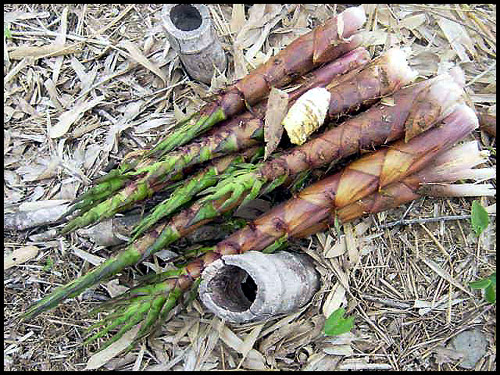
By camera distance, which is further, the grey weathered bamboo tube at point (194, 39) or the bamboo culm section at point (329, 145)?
the grey weathered bamboo tube at point (194, 39)

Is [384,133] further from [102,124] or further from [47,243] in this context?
[47,243]

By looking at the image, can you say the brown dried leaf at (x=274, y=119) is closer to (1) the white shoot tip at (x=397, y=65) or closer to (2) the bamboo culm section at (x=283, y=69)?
(2) the bamboo culm section at (x=283, y=69)

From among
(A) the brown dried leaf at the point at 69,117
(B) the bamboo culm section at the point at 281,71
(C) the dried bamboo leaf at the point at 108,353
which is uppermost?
(A) the brown dried leaf at the point at 69,117

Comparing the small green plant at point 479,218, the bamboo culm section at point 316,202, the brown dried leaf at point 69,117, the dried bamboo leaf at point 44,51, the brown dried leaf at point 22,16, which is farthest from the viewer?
the brown dried leaf at point 22,16

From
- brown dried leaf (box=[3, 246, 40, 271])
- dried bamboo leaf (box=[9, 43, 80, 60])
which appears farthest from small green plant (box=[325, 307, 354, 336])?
dried bamboo leaf (box=[9, 43, 80, 60])

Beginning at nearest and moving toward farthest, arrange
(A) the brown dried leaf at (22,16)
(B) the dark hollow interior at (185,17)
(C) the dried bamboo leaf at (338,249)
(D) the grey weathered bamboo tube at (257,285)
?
1. (D) the grey weathered bamboo tube at (257,285)
2. (C) the dried bamboo leaf at (338,249)
3. (B) the dark hollow interior at (185,17)
4. (A) the brown dried leaf at (22,16)

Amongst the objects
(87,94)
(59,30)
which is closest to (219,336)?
(87,94)

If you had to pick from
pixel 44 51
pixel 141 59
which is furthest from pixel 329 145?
pixel 44 51

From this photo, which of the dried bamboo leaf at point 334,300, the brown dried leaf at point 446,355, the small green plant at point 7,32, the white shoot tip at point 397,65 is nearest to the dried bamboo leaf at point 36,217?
the small green plant at point 7,32
